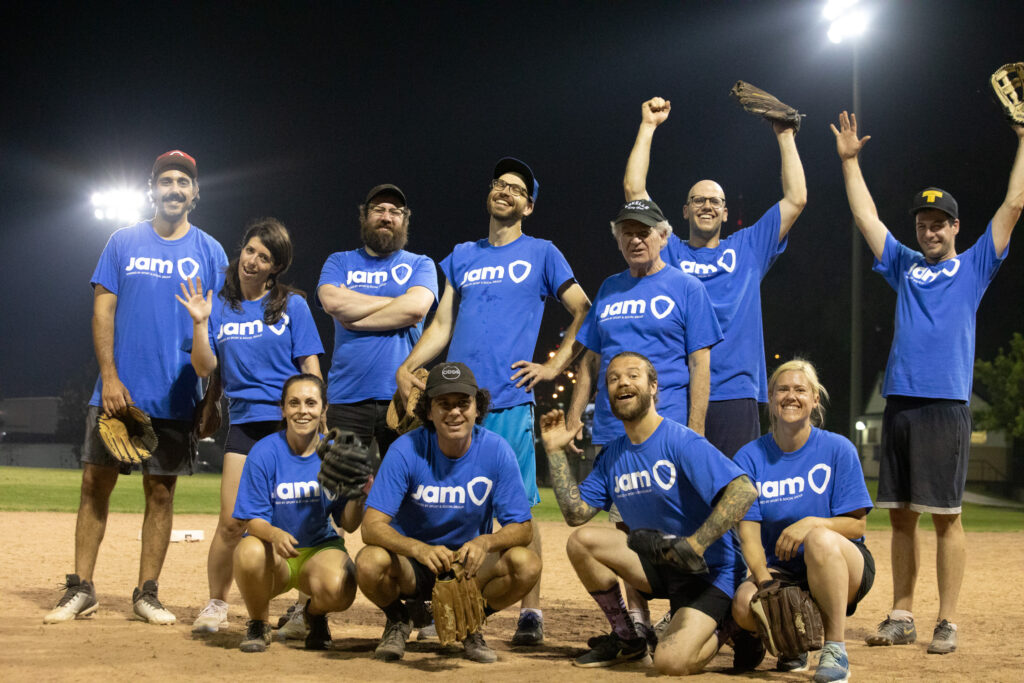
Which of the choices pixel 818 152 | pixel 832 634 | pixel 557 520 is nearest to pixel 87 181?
pixel 818 152

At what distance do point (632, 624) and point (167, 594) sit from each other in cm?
422

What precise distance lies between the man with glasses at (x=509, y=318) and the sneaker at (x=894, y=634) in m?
2.06

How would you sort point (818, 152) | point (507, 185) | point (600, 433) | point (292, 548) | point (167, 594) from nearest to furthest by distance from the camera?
point (292, 548) < point (600, 433) < point (507, 185) < point (167, 594) < point (818, 152)

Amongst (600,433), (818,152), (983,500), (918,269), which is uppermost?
(818,152)

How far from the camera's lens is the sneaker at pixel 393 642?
16.9 ft

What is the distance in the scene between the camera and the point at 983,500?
33.1m

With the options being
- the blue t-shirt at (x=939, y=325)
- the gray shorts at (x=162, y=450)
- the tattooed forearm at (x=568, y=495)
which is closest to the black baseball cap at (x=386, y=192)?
→ the gray shorts at (x=162, y=450)

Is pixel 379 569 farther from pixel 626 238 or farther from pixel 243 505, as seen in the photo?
pixel 626 238

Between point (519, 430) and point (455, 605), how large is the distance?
1.33 metres

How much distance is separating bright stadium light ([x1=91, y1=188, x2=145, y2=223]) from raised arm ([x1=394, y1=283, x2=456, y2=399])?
2662 cm

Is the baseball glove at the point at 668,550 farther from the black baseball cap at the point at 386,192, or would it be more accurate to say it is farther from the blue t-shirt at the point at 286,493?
the black baseball cap at the point at 386,192

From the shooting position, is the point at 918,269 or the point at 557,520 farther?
the point at 557,520

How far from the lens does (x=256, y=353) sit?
20.1 ft

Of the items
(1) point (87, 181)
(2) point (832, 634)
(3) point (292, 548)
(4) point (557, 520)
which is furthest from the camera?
(1) point (87, 181)
